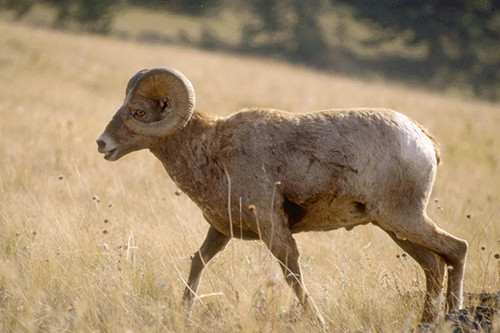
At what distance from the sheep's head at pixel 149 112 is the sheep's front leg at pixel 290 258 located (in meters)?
1.34

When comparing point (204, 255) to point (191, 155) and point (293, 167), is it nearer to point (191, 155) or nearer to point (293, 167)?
point (191, 155)

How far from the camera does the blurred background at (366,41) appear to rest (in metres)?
44.8

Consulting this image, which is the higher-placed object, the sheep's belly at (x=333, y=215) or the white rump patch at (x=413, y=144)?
the white rump patch at (x=413, y=144)

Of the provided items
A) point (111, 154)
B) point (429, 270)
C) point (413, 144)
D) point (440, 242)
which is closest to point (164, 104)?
point (111, 154)

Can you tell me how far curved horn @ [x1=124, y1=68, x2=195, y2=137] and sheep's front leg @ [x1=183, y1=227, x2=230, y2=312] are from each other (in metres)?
1.11

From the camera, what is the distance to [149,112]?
5.23 m

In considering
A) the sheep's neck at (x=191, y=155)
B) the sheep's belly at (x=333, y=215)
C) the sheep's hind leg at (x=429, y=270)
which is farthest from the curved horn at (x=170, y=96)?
the sheep's hind leg at (x=429, y=270)

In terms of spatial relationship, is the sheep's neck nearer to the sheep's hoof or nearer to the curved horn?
the curved horn

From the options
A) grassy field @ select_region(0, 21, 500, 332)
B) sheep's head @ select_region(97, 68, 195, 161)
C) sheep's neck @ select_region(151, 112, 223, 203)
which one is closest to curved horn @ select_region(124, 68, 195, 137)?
sheep's head @ select_region(97, 68, 195, 161)

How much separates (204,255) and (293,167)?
1.30 meters

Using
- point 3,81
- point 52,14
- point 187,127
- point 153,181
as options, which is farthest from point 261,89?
point 52,14

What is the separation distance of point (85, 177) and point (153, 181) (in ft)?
3.87

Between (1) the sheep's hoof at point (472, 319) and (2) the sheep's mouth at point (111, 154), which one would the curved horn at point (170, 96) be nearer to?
(2) the sheep's mouth at point (111, 154)

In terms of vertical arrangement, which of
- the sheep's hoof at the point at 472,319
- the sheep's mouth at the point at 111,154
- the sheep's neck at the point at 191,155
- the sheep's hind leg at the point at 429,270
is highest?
the sheep's neck at the point at 191,155
